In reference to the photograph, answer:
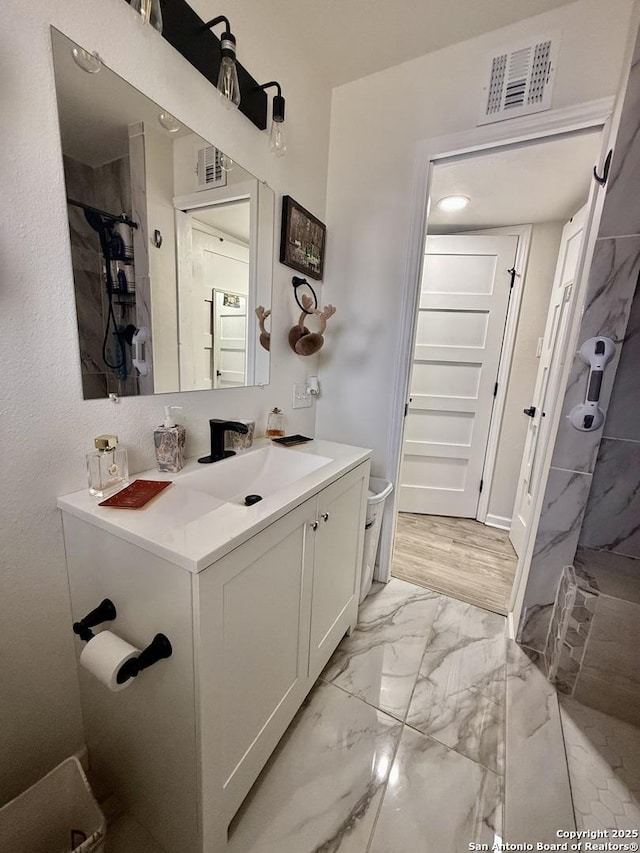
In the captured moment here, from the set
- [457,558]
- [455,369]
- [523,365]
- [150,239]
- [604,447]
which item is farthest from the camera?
[455,369]

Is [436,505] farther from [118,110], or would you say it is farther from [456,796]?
[118,110]

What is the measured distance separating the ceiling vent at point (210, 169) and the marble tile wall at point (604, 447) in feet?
4.47

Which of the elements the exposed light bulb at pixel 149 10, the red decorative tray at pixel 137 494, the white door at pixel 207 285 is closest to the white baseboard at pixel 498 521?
the white door at pixel 207 285

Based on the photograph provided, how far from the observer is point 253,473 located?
4.15 ft

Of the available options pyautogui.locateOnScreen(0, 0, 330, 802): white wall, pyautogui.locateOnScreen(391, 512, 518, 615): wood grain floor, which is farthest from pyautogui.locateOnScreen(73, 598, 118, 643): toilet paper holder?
Answer: pyautogui.locateOnScreen(391, 512, 518, 615): wood grain floor

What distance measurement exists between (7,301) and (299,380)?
3.89 feet

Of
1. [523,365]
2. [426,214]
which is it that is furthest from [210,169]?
[523,365]

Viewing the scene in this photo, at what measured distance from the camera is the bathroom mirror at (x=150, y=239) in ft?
2.63

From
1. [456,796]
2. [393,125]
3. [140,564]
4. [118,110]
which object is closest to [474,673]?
[456,796]

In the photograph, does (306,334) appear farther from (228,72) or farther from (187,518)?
(187,518)

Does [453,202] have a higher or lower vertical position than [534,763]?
higher

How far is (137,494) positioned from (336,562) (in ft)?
2.43

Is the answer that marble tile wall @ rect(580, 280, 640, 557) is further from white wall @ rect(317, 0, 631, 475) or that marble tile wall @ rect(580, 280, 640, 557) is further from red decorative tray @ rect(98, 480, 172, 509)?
red decorative tray @ rect(98, 480, 172, 509)

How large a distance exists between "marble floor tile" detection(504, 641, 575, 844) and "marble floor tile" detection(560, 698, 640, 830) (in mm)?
31
